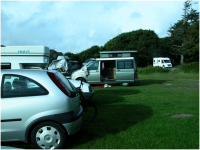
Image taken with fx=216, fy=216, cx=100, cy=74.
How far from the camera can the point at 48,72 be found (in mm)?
4387

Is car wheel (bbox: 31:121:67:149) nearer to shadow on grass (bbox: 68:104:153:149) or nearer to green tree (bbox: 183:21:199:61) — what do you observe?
shadow on grass (bbox: 68:104:153:149)

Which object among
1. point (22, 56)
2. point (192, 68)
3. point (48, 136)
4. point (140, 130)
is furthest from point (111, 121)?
point (192, 68)

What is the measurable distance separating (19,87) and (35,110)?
56 centimetres

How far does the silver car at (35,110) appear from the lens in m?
3.94

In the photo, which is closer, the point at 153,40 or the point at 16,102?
the point at 16,102

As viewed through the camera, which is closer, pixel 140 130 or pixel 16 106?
pixel 16 106

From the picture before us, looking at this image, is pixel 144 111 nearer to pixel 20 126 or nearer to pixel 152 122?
pixel 152 122

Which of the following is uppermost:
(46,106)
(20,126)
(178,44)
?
(178,44)

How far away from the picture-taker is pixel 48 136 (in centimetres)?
404

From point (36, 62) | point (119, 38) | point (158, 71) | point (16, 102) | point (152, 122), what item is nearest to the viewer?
point (16, 102)

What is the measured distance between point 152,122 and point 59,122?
3050 mm

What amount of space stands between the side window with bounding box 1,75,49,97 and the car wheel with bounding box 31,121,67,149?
0.63 metres

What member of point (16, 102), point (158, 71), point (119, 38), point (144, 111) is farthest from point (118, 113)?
point (119, 38)

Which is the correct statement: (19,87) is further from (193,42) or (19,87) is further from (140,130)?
(193,42)
